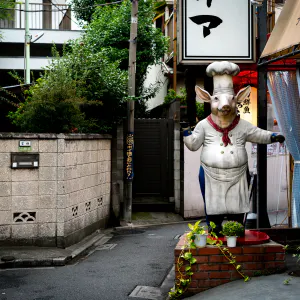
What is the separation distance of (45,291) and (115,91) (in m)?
7.89

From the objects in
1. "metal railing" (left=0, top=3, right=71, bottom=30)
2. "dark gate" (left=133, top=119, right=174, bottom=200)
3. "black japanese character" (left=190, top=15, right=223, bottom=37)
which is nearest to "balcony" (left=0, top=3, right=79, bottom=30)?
"metal railing" (left=0, top=3, right=71, bottom=30)

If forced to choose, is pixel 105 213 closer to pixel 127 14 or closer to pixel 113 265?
pixel 113 265

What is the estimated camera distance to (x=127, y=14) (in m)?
19.3

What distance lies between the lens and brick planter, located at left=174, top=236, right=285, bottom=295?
6.78m

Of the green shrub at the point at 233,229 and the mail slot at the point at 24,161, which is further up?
the mail slot at the point at 24,161

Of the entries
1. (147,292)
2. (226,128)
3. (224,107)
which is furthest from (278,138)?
(147,292)

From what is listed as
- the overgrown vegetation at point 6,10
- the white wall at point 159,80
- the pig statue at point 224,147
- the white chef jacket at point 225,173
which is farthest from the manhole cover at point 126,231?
the overgrown vegetation at point 6,10

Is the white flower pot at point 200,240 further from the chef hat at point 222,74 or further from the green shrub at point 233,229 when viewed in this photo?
the chef hat at point 222,74

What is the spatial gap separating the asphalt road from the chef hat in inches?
124

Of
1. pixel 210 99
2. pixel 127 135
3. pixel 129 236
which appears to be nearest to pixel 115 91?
pixel 127 135

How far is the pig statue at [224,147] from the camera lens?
713 cm

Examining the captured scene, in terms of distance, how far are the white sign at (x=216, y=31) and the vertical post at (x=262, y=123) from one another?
760 mm

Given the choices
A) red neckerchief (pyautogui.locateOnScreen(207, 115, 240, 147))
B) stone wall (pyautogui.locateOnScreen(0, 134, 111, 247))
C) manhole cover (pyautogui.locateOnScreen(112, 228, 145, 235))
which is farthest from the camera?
manhole cover (pyautogui.locateOnScreen(112, 228, 145, 235))

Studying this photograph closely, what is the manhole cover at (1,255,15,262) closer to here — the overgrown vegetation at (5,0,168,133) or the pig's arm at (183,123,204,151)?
the overgrown vegetation at (5,0,168,133)
